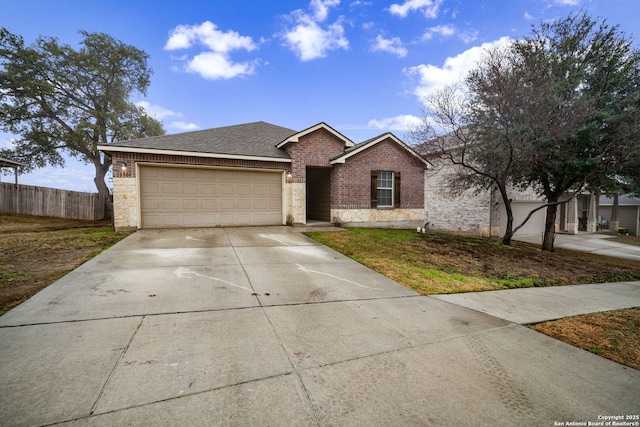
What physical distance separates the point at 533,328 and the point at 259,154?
10859 mm

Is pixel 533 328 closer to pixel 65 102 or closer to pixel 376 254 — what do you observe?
pixel 376 254

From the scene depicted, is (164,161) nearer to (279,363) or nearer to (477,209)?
(279,363)

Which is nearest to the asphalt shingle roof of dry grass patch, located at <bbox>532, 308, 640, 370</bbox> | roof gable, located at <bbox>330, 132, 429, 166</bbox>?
roof gable, located at <bbox>330, 132, 429, 166</bbox>

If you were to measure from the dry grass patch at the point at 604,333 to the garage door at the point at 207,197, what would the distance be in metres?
10.4

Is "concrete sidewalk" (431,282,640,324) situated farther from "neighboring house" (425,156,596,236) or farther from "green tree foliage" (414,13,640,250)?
"neighboring house" (425,156,596,236)

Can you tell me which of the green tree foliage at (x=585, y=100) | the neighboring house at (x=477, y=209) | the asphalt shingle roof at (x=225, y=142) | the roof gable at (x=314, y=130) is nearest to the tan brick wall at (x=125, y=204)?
the asphalt shingle roof at (x=225, y=142)

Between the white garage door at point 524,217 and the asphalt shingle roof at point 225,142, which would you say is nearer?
the asphalt shingle roof at point 225,142

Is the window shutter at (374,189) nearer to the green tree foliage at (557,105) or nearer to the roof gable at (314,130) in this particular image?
the roof gable at (314,130)

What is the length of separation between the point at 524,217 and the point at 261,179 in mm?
16220

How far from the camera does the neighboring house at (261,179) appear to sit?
1060 cm

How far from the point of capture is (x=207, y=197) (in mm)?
11438

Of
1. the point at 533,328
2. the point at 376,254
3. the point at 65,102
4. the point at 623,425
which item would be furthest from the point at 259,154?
the point at 65,102

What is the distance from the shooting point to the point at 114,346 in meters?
2.64

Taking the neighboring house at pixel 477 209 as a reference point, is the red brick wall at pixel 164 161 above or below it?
above
